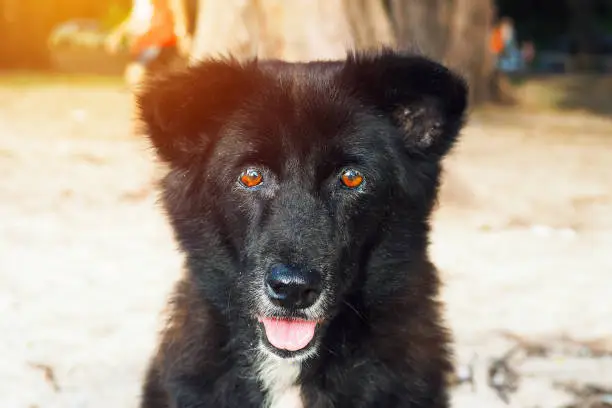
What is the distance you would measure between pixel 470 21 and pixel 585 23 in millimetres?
12761

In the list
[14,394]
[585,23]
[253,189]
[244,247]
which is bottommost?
[585,23]

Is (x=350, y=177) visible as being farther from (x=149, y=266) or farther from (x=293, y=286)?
(x=149, y=266)

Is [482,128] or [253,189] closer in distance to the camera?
[253,189]

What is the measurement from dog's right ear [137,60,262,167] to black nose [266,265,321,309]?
66cm

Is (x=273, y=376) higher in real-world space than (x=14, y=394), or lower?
higher

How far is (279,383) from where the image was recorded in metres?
3.17

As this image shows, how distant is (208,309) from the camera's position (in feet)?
10.7

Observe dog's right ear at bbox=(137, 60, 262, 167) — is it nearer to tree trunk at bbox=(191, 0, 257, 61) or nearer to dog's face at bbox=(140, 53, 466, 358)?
dog's face at bbox=(140, 53, 466, 358)

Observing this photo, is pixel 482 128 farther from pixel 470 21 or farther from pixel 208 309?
pixel 208 309

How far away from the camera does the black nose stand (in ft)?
9.21

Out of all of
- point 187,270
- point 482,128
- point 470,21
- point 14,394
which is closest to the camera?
point 187,270

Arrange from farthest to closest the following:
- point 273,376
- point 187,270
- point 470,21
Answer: point 470,21 < point 187,270 < point 273,376

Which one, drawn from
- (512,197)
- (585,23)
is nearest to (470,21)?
(512,197)

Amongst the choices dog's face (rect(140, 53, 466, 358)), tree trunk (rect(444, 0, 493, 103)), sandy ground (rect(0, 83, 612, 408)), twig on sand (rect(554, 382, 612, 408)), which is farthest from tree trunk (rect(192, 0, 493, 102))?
tree trunk (rect(444, 0, 493, 103))
